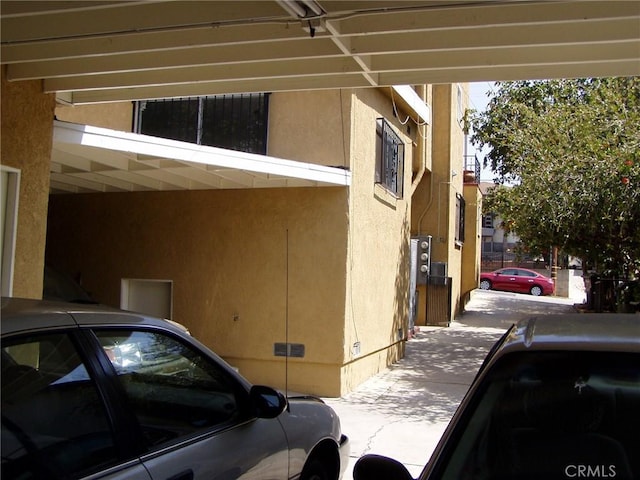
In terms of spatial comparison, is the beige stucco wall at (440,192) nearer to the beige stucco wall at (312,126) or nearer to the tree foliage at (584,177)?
the tree foliage at (584,177)

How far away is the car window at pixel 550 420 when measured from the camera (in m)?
2.26

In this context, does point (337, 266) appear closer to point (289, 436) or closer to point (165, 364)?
point (289, 436)

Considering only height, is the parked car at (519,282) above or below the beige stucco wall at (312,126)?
below

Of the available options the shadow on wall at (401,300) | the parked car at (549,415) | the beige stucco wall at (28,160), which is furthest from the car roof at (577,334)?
the shadow on wall at (401,300)

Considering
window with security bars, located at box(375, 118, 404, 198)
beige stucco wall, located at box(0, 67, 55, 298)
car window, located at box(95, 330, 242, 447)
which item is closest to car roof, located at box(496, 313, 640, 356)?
car window, located at box(95, 330, 242, 447)

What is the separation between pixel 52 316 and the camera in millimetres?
2352

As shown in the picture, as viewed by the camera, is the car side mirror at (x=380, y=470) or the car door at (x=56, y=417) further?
the car side mirror at (x=380, y=470)

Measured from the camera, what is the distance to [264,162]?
7.09 m

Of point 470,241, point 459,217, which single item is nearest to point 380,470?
point 459,217

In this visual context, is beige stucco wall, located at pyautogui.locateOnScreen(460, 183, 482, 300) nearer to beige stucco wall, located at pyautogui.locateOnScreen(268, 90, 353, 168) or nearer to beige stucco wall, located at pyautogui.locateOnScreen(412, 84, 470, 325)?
beige stucco wall, located at pyautogui.locateOnScreen(412, 84, 470, 325)

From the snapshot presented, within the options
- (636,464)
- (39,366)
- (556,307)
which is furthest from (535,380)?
(556,307)

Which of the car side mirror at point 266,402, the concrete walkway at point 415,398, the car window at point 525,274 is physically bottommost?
the concrete walkway at point 415,398

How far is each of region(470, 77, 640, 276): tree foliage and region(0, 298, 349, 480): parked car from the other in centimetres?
883

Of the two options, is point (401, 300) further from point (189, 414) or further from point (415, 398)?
point (189, 414)
